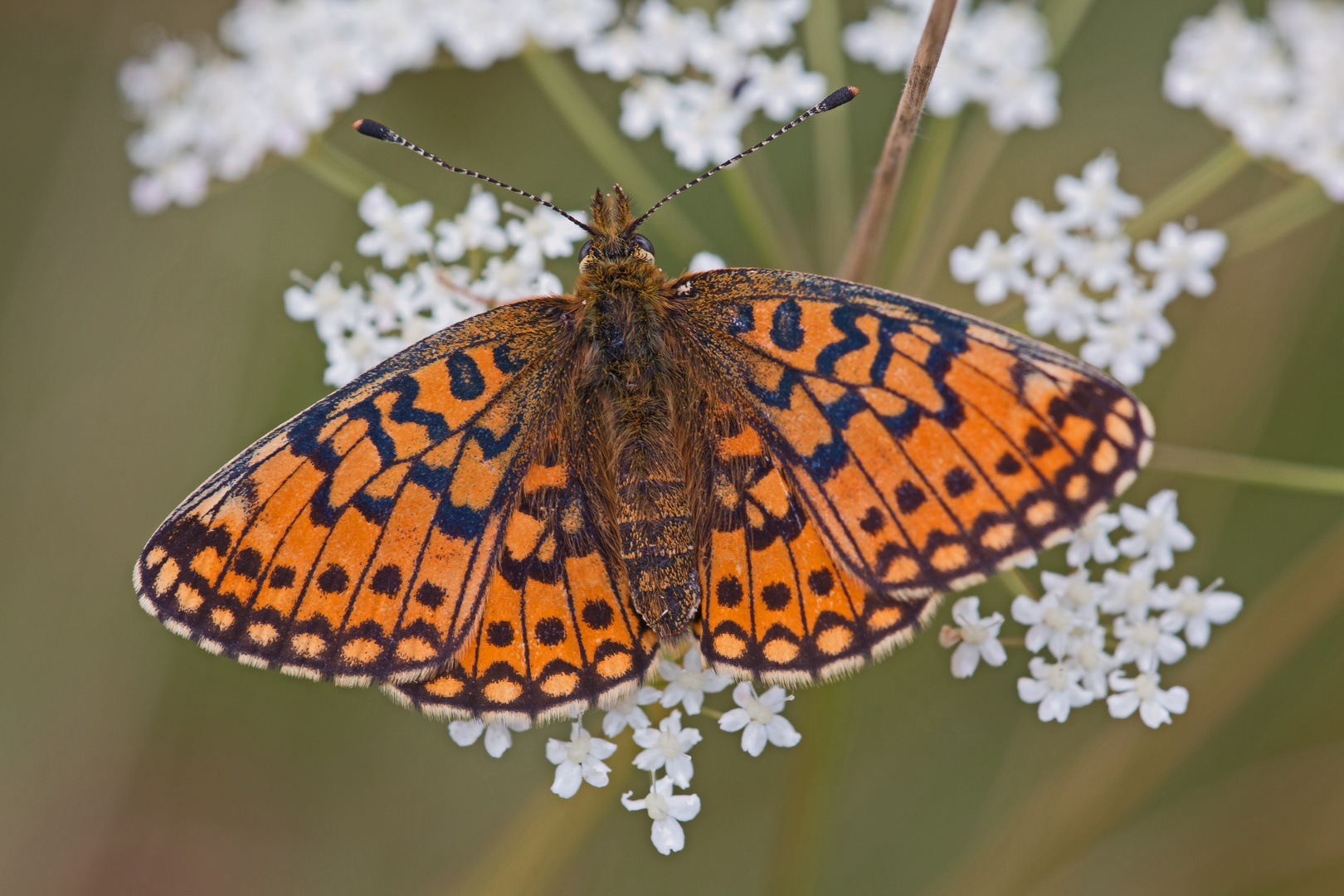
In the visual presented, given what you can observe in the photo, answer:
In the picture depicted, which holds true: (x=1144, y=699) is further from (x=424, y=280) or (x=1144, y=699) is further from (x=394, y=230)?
(x=394, y=230)

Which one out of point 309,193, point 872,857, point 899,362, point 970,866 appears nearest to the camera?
point 899,362

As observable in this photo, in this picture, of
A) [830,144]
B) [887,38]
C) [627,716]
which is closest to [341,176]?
[830,144]

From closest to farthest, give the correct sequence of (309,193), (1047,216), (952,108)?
(1047,216), (952,108), (309,193)

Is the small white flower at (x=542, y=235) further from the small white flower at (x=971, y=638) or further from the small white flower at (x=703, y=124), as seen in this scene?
the small white flower at (x=971, y=638)

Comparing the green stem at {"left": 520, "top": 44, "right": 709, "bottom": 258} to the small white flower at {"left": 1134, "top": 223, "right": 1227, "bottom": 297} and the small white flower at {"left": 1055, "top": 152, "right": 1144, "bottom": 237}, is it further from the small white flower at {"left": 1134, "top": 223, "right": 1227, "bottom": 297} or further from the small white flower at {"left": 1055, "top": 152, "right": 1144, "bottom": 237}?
the small white flower at {"left": 1134, "top": 223, "right": 1227, "bottom": 297}

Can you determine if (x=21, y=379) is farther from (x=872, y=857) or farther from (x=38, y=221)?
(x=872, y=857)

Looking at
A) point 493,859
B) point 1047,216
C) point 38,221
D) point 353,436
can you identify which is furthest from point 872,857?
point 38,221

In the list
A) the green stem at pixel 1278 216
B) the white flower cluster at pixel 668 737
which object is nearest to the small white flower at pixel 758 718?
the white flower cluster at pixel 668 737
